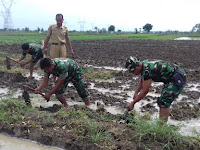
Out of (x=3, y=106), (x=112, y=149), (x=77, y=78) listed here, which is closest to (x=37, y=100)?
(x=3, y=106)

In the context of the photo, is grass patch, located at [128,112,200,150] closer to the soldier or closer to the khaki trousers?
the soldier

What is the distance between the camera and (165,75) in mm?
3619

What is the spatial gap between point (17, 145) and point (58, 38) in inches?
135

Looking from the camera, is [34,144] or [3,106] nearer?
[34,144]

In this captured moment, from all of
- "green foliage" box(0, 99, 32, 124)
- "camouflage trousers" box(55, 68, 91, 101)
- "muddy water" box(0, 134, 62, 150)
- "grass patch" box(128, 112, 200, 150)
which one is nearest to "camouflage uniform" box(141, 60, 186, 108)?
"grass patch" box(128, 112, 200, 150)

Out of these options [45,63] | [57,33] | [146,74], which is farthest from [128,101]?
[57,33]

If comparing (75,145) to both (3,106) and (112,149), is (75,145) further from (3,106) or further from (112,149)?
(3,106)

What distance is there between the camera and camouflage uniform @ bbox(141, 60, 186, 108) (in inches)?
137

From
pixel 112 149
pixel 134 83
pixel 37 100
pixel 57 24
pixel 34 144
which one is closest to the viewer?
Answer: pixel 112 149

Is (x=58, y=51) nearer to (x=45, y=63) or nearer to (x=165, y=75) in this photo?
(x=45, y=63)

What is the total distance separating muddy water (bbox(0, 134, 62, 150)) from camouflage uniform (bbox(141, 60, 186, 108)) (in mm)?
2040

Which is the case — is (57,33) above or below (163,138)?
above

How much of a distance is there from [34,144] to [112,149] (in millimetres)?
1461

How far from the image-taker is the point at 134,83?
24.1 feet
